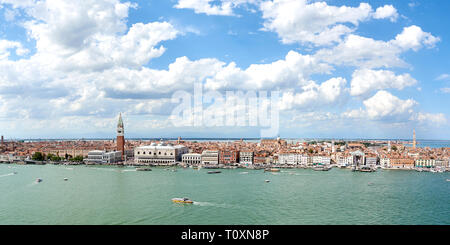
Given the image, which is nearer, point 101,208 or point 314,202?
point 101,208

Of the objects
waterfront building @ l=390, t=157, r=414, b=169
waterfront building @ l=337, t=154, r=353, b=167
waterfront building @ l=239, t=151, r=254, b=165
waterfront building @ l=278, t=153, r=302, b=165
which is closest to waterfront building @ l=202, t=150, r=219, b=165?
waterfront building @ l=239, t=151, r=254, b=165

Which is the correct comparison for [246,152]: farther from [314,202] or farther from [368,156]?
[314,202]

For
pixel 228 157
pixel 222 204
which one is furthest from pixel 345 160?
pixel 222 204

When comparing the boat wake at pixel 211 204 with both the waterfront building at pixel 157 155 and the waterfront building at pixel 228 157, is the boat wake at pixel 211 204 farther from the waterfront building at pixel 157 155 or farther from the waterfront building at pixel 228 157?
the waterfront building at pixel 157 155

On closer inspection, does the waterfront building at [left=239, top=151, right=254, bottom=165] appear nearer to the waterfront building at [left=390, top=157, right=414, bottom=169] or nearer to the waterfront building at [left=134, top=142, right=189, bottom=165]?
the waterfront building at [left=134, top=142, right=189, bottom=165]
